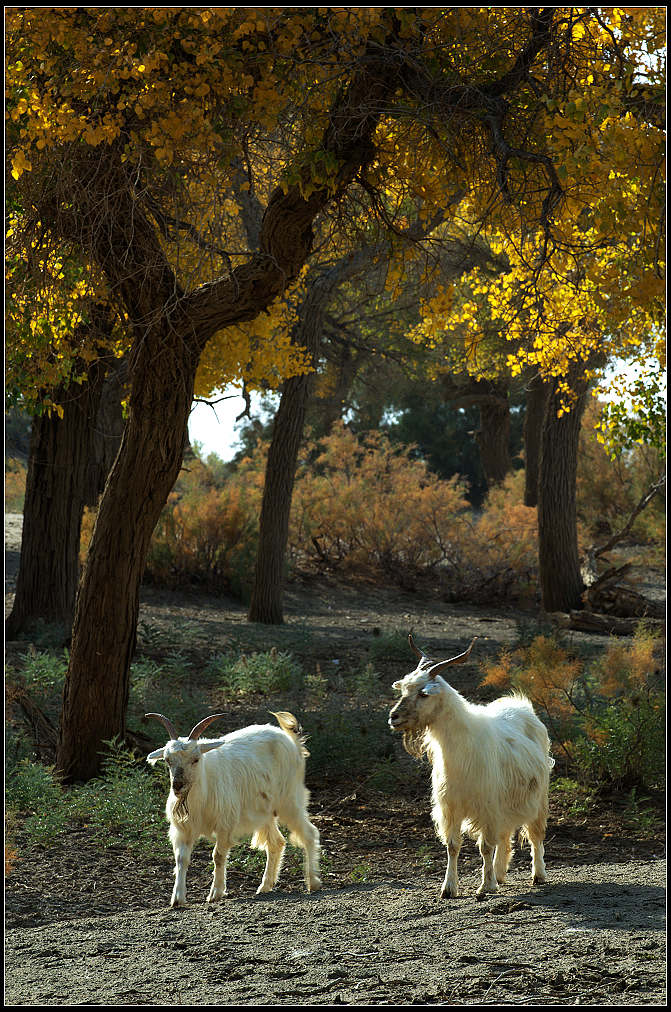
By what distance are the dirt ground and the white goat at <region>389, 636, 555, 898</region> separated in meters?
0.23

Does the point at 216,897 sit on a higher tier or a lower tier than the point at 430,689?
lower

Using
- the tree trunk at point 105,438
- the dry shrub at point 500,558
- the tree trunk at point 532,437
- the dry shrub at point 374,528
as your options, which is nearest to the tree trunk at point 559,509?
the dry shrub at point 500,558

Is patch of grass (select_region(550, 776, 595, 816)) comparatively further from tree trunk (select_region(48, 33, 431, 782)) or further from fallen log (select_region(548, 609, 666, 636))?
fallen log (select_region(548, 609, 666, 636))

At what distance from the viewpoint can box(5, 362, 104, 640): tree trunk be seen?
1281cm

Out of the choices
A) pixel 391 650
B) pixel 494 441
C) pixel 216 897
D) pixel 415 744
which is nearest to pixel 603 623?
pixel 391 650

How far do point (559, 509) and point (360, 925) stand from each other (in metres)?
12.2

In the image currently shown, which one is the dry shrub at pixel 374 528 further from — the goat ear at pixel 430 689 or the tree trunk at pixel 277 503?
the goat ear at pixel 430 689

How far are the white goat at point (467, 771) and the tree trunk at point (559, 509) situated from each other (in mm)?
10445

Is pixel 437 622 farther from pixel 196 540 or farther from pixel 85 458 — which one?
pixel 85 458

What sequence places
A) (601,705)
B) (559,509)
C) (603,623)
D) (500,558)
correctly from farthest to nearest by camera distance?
(500,558)
(559,509)
(603,623)
(601,705)

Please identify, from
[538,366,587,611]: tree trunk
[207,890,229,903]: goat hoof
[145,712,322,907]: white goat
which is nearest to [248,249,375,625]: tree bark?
Result: [538,366,587,611]: tree trunk

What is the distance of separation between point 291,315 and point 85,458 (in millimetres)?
3470

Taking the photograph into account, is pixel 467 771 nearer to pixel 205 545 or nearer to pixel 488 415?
pixel 205 545

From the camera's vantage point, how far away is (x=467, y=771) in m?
5.73
